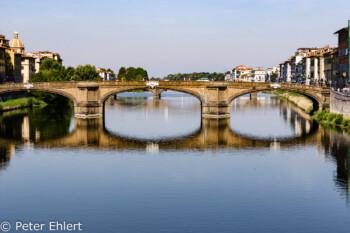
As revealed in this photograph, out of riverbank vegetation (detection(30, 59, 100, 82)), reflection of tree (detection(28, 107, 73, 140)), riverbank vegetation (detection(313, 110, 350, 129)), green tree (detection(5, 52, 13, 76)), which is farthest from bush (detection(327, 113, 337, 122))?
green tree (detection(5, 52, 13, 76))


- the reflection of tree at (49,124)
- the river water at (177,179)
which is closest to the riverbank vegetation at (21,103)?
the reflection of tree at (49,124)

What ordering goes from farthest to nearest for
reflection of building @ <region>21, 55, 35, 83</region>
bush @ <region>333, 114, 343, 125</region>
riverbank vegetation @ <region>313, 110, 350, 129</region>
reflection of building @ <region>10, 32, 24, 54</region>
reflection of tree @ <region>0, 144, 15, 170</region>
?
reflection of building @ <region>10, 32, 24, 54</region> < reflection of building @ <region>21, 55, 35, 83</region> < bush @ <region>333, 114, 343, 125</region> < riverbank vegetation @ <region>313, 110, 350, 129</region> < reflection of tree @ <region>0, 144, 15, 170</region>

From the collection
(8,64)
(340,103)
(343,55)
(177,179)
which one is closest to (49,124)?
(177,179)

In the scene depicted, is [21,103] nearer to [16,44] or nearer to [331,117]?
[16,44]

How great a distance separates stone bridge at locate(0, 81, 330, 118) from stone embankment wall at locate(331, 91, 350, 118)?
5341 mm

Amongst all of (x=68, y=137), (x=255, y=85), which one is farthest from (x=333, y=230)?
(x=255, y=85)

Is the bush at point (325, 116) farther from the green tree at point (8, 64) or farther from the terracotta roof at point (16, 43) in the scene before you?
the terracotta roof at point (16, 43)

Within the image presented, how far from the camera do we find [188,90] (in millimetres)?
86438

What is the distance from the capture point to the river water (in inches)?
1121

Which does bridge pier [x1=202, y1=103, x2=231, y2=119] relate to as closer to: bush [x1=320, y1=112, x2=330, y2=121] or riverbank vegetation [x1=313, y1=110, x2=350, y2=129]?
riverbank vegetation [x1=313, y1=110, x2=350, y2=129]

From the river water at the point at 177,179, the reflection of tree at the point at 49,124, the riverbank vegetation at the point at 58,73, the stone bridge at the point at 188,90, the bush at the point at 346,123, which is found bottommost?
the river water at the point at 177,179

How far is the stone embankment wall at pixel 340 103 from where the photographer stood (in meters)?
68.3

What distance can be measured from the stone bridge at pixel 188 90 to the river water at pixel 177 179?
54.0ft

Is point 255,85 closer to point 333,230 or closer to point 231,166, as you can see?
point 231,166
